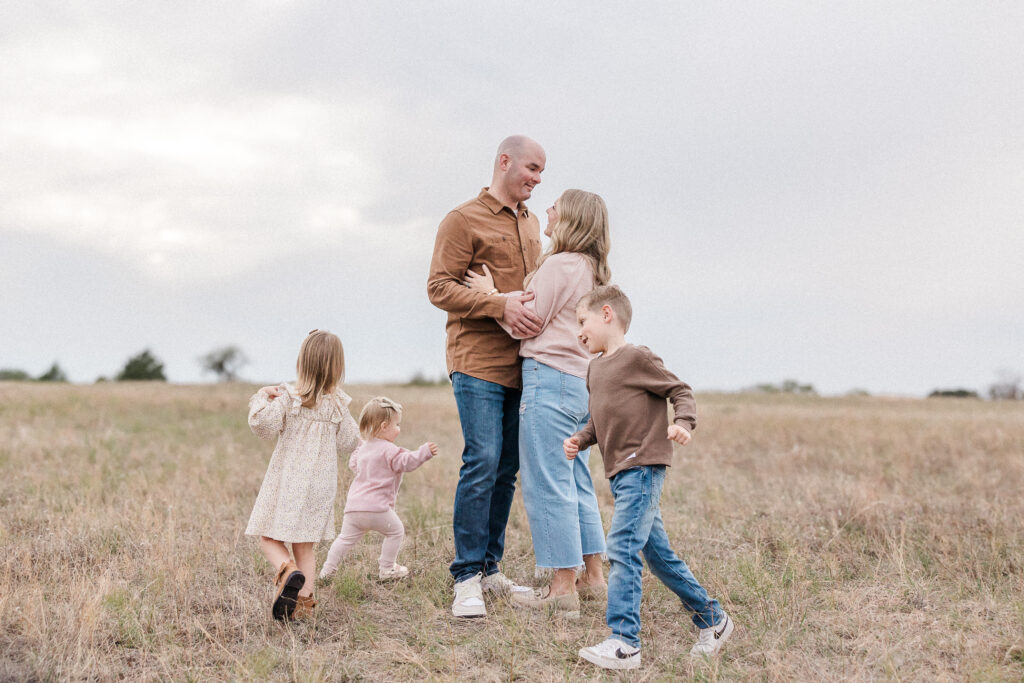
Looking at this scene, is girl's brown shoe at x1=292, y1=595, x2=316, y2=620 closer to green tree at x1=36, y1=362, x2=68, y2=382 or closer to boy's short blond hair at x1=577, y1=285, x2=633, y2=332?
boy's short blond hair at x1=577, y1=285, x2=633, y2=332

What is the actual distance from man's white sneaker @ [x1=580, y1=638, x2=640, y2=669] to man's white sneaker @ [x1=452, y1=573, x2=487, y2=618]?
0.90 metres

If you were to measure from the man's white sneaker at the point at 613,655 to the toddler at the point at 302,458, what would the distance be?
1724 millimetres

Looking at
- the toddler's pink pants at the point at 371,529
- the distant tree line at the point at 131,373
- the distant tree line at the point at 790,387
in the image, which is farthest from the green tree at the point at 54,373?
the toddler's pink pants at the point at 371,529

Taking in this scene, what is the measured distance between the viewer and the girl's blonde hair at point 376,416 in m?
5.08

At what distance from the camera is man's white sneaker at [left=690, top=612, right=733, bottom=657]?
12.6 feet

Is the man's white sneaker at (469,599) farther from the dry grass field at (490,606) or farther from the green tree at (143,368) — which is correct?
the green tree at (143,368)

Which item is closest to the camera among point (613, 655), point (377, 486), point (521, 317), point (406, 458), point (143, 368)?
point (613, 655)

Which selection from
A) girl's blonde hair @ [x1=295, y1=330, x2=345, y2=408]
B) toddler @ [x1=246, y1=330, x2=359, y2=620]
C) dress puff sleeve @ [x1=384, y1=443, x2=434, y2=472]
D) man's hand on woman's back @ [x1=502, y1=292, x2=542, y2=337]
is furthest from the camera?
dress puff sleeve @ [x1=384, y1=443, x2=434, y2=472]

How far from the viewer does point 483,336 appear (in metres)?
4.63

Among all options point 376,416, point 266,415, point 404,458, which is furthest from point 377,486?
point 266,415

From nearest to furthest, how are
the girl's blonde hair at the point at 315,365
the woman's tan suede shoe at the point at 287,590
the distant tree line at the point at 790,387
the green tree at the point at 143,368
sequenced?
the woman's tan suede shoe at the point at 287,590 < the girl's blonde hair at the point at 315,365 < the distant tree line at the point at 790,387 < the green tree at the point at 143,368

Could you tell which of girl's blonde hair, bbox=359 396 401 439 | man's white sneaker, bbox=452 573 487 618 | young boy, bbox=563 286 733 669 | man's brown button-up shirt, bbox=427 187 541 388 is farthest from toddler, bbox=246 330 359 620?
young boy, bbox=563 286 733 669

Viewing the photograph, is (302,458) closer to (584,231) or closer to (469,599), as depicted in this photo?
(469,599)

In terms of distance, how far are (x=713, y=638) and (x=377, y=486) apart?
92.7 inches
